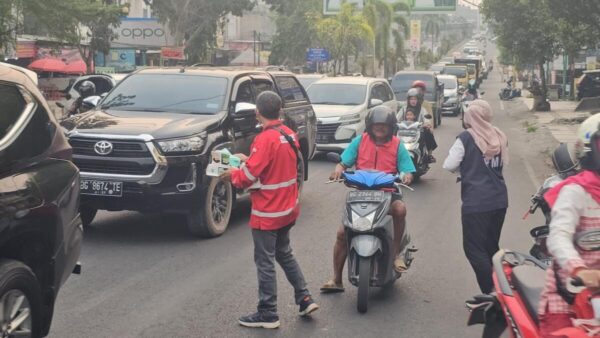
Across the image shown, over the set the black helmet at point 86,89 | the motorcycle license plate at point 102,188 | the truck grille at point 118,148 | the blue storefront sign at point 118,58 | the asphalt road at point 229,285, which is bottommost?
the asphalt road at point 229,285

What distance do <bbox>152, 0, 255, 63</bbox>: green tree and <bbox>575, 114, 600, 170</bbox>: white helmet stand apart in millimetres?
46194

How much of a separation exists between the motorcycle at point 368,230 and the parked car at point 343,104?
10.1 meters

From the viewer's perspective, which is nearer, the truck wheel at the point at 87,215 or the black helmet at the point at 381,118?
the black helmet at the point at 381,118

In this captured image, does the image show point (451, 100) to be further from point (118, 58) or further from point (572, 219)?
point (572, 219)

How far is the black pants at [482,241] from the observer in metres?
6.14

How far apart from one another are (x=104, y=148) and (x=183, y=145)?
32.6 inches

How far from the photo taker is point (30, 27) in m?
36.9

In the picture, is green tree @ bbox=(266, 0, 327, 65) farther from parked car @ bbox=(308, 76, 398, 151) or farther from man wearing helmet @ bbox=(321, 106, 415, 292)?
man wearing helmet @ bbox=(321, 106, 415, 292)

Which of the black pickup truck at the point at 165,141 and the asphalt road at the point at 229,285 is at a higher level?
the black pickup truck at the point at 165,141

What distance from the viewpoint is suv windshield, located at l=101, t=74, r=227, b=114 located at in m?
9.75

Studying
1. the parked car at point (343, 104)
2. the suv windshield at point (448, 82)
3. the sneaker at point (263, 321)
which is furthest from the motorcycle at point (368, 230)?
the suv windshield at point (448, 82)

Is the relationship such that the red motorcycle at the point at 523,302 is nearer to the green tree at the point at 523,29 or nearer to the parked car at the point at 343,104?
the parked car at the point at 343,104

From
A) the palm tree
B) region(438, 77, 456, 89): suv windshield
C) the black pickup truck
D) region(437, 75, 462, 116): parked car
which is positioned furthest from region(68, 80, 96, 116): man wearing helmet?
the palm tree

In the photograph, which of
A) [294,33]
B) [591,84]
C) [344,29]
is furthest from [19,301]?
[294,33]
